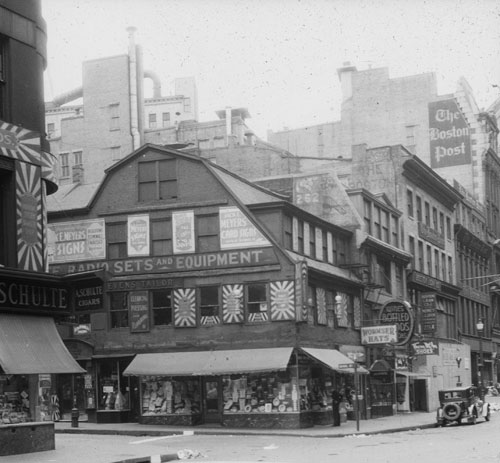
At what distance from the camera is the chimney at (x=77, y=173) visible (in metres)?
67.0

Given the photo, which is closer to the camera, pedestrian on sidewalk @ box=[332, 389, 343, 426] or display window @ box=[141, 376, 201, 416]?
pedestrian on sidewalk @ box=[332, 389, 343, 426]

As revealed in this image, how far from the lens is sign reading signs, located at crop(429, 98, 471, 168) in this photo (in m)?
69.9

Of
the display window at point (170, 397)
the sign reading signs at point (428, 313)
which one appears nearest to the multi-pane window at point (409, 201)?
the sign reading signs at point (428, 313)

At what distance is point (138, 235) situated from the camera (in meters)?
39.9

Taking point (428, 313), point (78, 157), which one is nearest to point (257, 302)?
point (428, 313)

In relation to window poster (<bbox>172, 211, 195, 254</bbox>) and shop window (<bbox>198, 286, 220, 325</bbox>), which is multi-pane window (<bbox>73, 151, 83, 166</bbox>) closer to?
window poster (<bbox>172, 211, 195, 254</bbox>)

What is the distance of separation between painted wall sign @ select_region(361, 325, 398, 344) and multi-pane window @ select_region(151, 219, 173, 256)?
9.76 meters

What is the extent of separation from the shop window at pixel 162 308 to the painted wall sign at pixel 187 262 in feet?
3.15

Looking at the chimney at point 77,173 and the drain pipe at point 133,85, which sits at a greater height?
the drain pipe at point 133,85

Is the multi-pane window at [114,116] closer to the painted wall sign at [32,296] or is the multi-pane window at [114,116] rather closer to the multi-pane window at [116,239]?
the multi-pane window at [116,239]

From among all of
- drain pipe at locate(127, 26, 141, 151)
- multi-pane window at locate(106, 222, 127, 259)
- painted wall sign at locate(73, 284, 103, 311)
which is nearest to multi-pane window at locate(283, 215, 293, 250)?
multi-pane window at locate(106, 222, 127, 259)

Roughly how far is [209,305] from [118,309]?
4210 mm

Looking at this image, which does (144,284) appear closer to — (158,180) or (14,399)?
(158,180)

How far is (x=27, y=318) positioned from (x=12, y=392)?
177 cm
